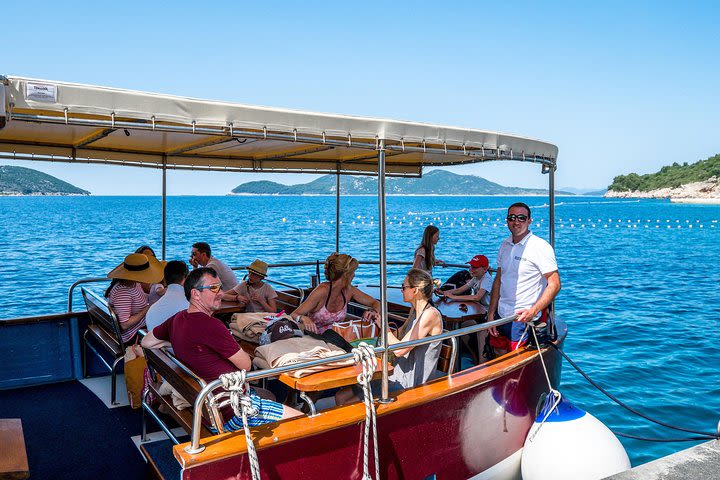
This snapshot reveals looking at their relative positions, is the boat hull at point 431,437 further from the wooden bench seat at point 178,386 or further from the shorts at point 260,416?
the wooden bench seat at point 178,386

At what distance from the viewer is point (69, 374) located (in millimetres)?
6148

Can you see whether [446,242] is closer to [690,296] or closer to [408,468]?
[690,296]

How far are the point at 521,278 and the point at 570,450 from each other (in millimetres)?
1394

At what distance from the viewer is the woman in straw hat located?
5484mm

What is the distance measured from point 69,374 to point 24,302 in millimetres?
19587

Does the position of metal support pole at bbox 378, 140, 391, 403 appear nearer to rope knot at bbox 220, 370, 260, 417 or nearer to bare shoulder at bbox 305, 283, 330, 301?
rope knot at bbox 220, 370, 260, 417

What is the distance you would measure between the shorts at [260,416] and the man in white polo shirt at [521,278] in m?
2.25

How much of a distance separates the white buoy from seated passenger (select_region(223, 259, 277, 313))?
3015 mm

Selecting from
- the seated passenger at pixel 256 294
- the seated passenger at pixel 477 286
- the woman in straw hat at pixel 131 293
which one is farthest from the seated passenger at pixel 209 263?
the seated passenger at pixel 477 286

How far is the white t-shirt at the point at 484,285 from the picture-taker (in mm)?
6930

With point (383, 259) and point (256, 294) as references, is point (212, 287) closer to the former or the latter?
point (383, 259)

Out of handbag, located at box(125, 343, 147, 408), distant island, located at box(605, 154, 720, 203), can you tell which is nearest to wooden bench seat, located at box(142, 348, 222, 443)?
handbag, located at box(125, 343, 147, 408)

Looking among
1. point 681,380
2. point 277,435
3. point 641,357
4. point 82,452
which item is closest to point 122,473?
point 82,452

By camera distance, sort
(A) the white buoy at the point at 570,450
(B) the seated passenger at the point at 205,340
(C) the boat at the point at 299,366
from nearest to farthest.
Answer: (C) the boat at the point at 299,366, (B) the seated passenger at the point at 205,340, (A) the white buoy at the point at 570,450
